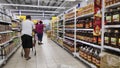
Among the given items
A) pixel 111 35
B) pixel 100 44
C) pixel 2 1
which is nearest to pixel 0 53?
pixel 100 44

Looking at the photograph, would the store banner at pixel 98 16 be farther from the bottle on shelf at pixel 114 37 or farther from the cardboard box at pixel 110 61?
the cardboard box at pixel 110 61

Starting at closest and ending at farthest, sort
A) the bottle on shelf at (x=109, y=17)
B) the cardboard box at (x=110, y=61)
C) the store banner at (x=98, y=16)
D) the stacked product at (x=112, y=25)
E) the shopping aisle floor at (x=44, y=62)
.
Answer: the cardboard box at (x=110, y=61) → the stacked product at (x=112, y=25) → the bottle on shelf at (x=109, y=17) → the store banner at (x=98, y=16) → the shopping aisle floor at (x=44, y=62)

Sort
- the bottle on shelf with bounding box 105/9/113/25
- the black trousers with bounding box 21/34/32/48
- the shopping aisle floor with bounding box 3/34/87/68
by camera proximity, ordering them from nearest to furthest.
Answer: the bottle on shelf with bounding box 105/9/113/25 < the shopping aisle floor with bounding box 3/34/87/68 < the black trousers with bounding box 21/34/32/48

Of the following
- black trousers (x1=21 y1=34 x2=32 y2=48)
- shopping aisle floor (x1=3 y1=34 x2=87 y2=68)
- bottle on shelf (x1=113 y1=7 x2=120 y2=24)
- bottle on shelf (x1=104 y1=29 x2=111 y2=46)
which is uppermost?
bottle on shelf (x1=113 y1=7 x2=120 y2=24)

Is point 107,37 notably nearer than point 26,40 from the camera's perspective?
Yes

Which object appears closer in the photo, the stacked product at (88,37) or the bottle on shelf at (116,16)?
the bottle on shelf at (116,16)

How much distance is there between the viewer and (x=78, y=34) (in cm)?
557

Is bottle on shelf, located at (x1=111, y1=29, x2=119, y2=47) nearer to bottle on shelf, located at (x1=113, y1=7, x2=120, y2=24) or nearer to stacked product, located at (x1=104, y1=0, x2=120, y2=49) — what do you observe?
stacked product, located at (x1=104, y1=0, x2=120, y2=49)

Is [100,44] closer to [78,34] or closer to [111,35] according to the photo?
[111,35]

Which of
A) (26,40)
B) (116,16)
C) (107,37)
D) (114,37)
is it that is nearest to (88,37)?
(107,37)

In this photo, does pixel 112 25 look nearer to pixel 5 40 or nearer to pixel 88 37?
pixel 88 37

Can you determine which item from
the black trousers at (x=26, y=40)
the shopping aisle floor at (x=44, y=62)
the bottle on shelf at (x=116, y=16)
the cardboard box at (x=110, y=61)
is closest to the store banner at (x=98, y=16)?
the bottle on shelf at (x=116, y=16)

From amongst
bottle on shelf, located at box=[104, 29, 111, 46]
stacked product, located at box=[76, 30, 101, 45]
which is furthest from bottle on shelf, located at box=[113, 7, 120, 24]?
stacked product, located at box=[76, 30, 101, 45]

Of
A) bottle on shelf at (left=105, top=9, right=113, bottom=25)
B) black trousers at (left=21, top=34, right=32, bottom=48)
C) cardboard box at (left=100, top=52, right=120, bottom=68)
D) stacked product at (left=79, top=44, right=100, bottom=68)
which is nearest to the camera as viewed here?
cardboard box at (left=100, top=52, right=120, bottom=68)
